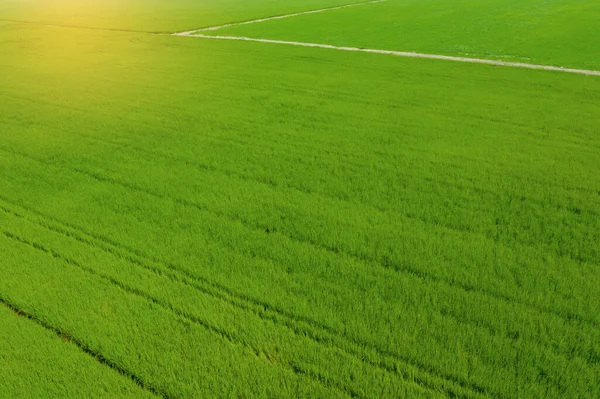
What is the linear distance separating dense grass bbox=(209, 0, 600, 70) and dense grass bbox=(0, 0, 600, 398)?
866 cm

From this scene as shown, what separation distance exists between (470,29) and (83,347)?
25576 millimetres

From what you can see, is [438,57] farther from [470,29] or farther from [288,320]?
[288,320]

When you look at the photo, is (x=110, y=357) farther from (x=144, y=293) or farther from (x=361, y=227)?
(x=361, y=227)

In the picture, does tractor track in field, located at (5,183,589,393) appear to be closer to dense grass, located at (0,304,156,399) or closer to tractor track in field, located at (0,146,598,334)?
tractor track in field, located at (0,146,598,334)

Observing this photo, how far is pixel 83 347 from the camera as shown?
404cm

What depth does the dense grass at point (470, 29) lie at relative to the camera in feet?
61.1

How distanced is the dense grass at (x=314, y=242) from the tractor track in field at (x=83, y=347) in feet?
0.11

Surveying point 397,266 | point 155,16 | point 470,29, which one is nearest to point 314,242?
point 397,266

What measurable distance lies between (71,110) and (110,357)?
8760 mm

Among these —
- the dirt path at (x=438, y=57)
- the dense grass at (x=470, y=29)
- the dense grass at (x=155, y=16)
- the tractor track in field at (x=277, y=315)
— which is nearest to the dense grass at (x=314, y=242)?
the tractor track in field at (x=277, y=315)

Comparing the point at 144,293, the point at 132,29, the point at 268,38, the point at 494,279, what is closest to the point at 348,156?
the point at 494,279

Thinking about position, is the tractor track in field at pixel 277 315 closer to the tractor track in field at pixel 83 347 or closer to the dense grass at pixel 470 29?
the tractor track in field at pixel 83 347

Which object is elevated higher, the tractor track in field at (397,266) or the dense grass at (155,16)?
the dense grass at (155,16)

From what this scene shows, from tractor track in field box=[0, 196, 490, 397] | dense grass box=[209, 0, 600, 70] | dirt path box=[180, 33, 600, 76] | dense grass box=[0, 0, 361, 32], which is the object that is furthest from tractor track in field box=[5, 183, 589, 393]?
dense grass box=[0, 0, 361, 32]
